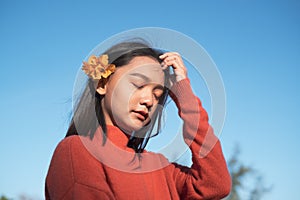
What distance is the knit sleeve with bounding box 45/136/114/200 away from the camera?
161 cm

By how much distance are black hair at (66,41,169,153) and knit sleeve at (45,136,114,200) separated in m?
0.10

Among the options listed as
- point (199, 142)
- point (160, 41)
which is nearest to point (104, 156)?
point (199, 142)

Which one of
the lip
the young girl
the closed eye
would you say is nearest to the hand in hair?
the young girl

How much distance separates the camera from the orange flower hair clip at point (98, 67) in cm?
182

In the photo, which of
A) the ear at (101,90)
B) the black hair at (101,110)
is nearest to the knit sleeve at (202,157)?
the black hair at (101,110)

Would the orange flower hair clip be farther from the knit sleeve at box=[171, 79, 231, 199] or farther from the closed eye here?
the knit sleeve at box=[171, 79, 231, 199]

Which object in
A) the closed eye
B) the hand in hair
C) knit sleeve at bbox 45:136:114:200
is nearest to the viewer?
knit sleeve at bbox 45:136:114:200

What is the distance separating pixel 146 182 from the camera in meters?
1.74

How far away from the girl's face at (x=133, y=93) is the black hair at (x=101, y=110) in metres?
0.03

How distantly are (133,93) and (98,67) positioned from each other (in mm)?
217

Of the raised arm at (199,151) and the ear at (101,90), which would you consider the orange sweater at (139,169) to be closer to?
the raised arm at (199,151)

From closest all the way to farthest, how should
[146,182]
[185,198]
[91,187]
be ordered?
[91,187] → [146,182] → [185,198]

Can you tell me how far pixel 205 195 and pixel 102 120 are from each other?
481mm

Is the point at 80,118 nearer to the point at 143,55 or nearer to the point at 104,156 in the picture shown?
the point at 104,156
